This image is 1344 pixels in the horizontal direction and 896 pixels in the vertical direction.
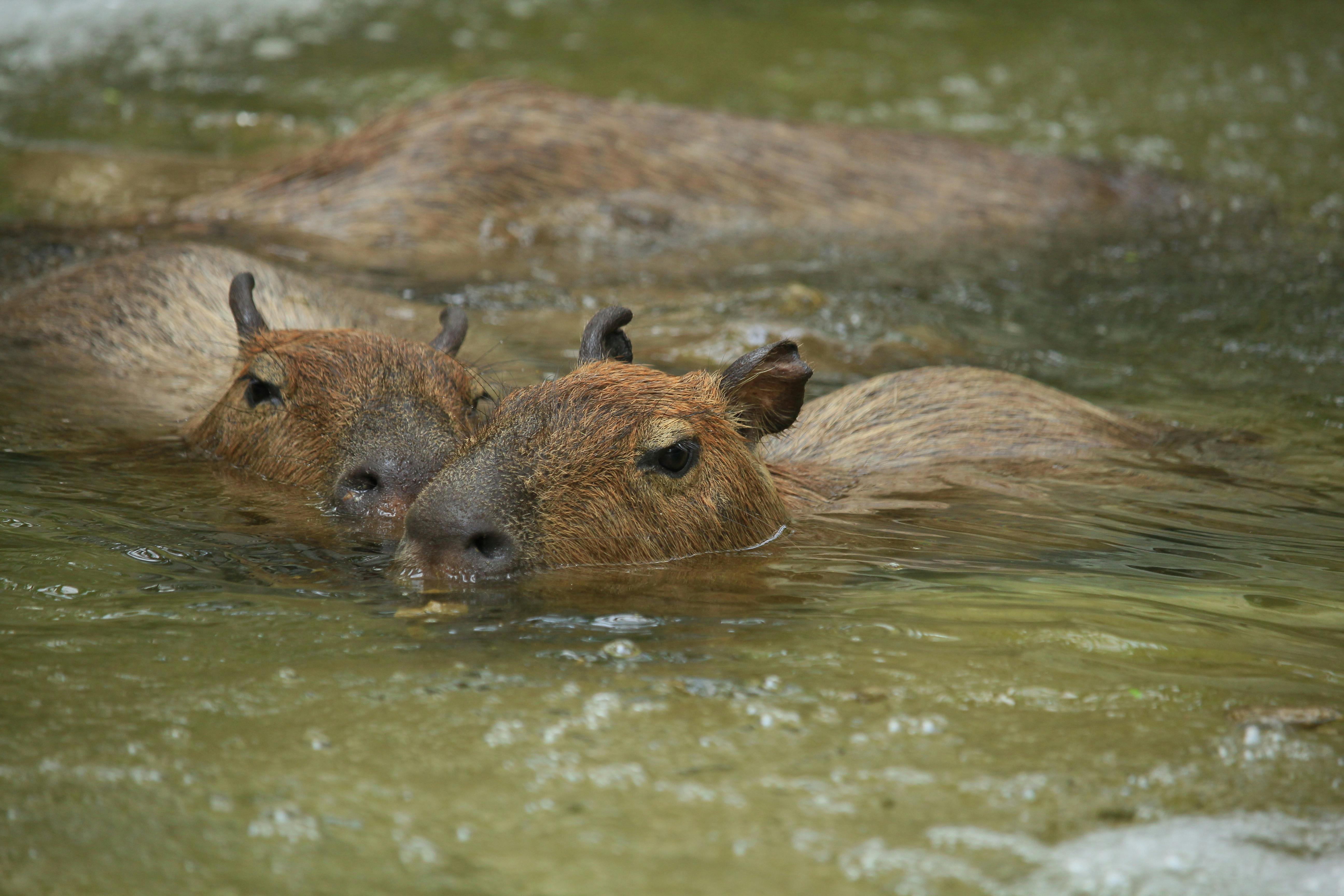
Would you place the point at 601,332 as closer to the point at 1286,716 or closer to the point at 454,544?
the point at 454,544

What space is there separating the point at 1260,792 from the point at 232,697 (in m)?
1.90

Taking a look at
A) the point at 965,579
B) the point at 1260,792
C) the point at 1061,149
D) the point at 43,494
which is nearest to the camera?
the point at 1260,792

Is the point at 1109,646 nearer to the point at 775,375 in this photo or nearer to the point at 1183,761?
the point at 1183,761

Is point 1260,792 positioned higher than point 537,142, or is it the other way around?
point 537,142

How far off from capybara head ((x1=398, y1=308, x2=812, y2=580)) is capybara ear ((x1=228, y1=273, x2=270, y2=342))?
1.16m

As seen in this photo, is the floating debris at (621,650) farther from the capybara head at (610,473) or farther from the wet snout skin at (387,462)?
the wet snout skin at (387,462)

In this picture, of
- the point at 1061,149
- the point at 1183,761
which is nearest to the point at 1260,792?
the point at 1183,761

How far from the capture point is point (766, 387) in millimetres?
4473

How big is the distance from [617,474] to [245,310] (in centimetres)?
203

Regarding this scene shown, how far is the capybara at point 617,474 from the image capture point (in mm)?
3660

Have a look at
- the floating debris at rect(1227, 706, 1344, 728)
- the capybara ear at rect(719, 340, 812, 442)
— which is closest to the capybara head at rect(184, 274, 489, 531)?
the capybara ear at rect(719, 340, 812, 442)

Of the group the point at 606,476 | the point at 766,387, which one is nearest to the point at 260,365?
the point at 606,476

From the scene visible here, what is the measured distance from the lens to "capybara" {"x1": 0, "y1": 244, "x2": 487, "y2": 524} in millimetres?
4418

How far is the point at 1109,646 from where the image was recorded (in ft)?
10.5
